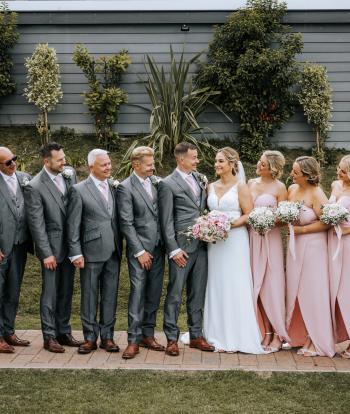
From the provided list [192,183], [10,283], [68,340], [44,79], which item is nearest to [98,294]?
[68,340]

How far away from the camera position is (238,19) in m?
13.0

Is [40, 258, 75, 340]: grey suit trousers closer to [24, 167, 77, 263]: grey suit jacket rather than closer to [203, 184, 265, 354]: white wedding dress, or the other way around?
[24, 167, 77, 263]: grey suit jacket

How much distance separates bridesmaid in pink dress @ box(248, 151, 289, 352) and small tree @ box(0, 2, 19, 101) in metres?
7.30

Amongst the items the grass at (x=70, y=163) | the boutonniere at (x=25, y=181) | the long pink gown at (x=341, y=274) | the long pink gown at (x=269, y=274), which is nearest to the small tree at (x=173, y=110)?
the grass at (x=70, y=163)

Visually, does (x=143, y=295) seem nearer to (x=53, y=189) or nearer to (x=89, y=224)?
(x=89, y=224)

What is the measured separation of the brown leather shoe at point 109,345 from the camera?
7230 millimetres

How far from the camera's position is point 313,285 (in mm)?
7227

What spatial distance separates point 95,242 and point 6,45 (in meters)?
7.38

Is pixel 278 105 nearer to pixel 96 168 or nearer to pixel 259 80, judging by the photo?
pixel 259 80

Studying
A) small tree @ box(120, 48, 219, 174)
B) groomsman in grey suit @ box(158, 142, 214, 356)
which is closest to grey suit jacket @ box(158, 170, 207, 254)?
groomsman in grey suit @ box(158, 142, 214, 356)

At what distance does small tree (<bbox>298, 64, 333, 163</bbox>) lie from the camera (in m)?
13.0

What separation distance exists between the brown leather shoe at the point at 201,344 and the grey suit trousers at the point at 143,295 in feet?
1.41

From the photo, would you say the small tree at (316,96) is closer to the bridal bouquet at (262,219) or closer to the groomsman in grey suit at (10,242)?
the bridal bouquet at (262,219)

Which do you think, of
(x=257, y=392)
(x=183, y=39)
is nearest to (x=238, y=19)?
(x=183, y=39)
